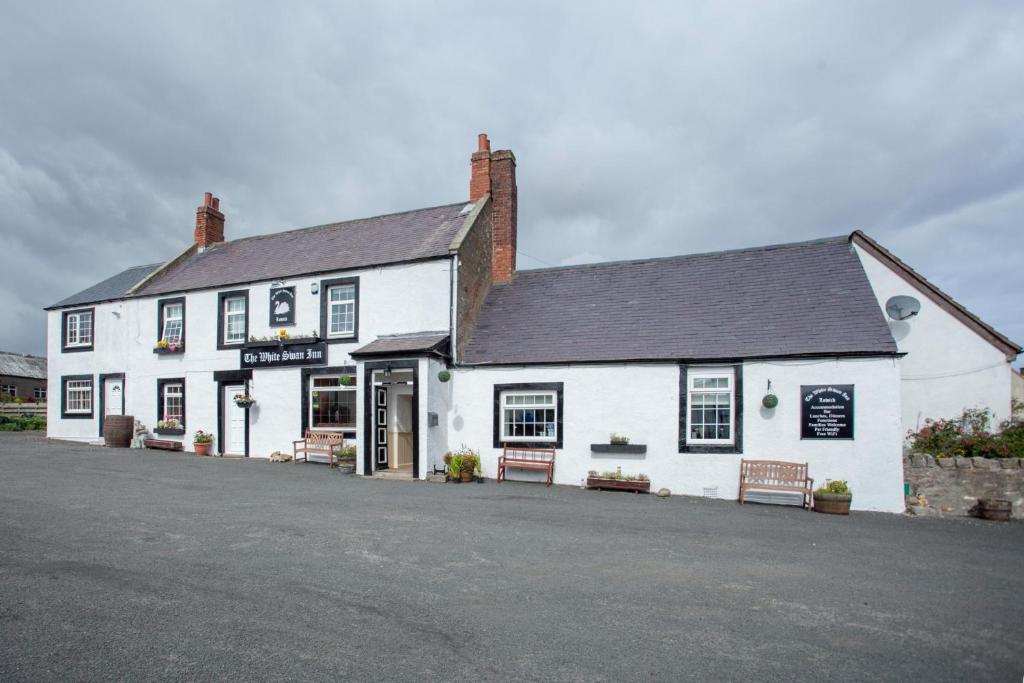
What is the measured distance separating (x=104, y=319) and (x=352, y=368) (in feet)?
38.6

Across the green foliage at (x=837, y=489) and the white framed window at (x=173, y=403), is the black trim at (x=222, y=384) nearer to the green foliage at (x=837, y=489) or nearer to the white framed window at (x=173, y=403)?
the white framed window at (x=173, y=403)

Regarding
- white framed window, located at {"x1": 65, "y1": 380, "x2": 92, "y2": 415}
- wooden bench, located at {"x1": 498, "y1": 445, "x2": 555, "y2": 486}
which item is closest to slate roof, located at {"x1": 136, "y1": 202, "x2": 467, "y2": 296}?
white framed window, located at {"x1": 65, "y1": 380, "x2": 92, "y2": 415}

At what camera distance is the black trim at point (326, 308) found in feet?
57.2

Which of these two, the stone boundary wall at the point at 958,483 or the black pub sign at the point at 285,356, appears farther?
the black pub sign at the point at 285,356

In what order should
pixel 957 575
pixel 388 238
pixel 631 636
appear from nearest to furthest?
pixel 631 636 → pixel 957 575 → pixel 388 238

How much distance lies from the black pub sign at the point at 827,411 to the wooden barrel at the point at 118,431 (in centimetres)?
2062

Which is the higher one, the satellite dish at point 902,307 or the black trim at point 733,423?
the satellite dish at point 902,307

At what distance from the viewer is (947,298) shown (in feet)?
49.7

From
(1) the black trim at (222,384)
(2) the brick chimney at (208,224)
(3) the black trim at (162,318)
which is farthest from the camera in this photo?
(2) the brick chimney at (208,224)

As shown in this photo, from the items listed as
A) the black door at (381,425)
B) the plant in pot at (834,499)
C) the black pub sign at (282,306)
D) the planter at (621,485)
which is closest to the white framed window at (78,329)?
the black pub sign at (282,306)

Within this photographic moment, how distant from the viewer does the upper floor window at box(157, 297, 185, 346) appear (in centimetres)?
2048

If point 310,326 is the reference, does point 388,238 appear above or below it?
above

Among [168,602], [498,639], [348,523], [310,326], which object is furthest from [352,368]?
[498,639]

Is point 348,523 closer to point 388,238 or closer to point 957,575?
point 957,575
